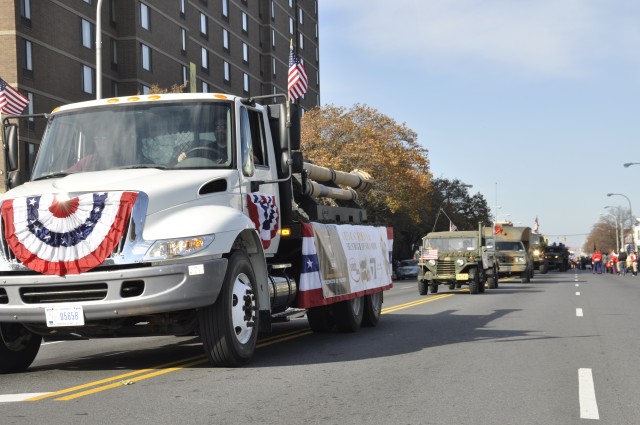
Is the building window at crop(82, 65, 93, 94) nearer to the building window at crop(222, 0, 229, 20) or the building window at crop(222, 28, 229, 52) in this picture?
the building window at crop(222, 28, 229, 52)

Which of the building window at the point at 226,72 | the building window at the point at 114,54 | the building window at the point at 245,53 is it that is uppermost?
the building window at the point at 245,53

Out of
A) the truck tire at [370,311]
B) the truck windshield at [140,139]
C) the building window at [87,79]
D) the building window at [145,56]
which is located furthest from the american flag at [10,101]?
the building window at [145,56]

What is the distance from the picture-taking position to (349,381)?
8.10m

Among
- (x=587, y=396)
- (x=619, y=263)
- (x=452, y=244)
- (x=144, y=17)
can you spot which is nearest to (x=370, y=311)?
(x=587, y=396)

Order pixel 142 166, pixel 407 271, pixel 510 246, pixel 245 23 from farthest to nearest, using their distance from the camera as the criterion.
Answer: pixel 245 23
pixel 407 271
pixel 510 246
pixel 142 166

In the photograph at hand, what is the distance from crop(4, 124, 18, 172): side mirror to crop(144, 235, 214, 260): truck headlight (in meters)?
2.45

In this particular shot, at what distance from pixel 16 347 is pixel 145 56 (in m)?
44.6

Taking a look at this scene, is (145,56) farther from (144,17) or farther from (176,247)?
(176,247)

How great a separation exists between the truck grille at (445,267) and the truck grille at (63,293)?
2187 centimetres

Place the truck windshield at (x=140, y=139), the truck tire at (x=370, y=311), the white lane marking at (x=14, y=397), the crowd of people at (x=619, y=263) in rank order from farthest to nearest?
the crowd of people at (x=619, y=263)
the truck tire at (x=370, y=311)
the truck windshield at (x=140, y=139)
the white lane marking at (x=14, y=397)

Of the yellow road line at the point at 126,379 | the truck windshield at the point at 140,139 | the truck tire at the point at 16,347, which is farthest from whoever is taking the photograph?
the truck windshield at the point at 140,139

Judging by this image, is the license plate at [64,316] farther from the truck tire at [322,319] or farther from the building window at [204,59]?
the building window at [204,59]

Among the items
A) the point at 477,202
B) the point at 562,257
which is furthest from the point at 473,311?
the point at 477,202

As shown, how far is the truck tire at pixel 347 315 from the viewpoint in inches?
509
